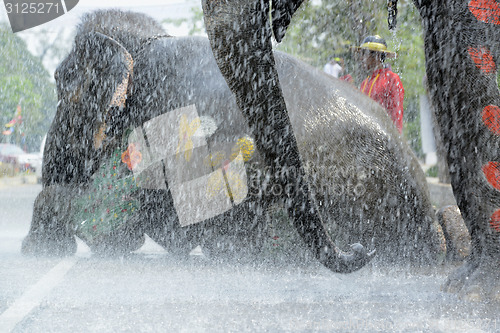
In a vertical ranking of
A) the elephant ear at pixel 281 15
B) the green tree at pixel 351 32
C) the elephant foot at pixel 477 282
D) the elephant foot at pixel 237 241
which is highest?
the elephant ear at pixel 281 15

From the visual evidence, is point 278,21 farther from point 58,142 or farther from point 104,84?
point 58,142

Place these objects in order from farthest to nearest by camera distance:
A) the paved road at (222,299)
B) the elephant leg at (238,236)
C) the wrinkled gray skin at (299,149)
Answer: the elephant leg at (238,236) < the wrinkled gray skin at (299,149) < the paved road at (222,299)

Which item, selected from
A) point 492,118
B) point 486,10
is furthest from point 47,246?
point 486,10

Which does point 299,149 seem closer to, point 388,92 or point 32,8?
point 388,92

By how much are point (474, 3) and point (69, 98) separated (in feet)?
7.23

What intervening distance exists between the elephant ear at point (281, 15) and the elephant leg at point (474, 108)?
602 millimetres

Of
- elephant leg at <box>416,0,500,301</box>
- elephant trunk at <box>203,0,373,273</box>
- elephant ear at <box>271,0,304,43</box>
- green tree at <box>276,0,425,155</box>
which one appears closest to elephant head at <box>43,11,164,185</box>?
elephant ear at <box>271,0,304,43</box>

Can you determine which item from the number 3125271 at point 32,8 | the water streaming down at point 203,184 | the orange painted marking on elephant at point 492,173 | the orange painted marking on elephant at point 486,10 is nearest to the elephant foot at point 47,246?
the water streaming down at point 203,184

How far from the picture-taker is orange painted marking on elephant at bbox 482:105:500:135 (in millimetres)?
3016

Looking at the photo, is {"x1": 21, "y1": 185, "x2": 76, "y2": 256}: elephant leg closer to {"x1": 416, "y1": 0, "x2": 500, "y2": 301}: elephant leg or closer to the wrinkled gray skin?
the wrinkled gray skin

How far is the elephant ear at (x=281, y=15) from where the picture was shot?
293cm

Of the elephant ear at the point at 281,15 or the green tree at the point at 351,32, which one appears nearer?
the elephant ear at the point at 281,15

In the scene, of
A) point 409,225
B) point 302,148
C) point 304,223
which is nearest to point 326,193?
point 302,148

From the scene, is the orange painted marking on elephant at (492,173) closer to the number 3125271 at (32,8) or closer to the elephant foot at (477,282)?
the elephant foot at (477,282)
